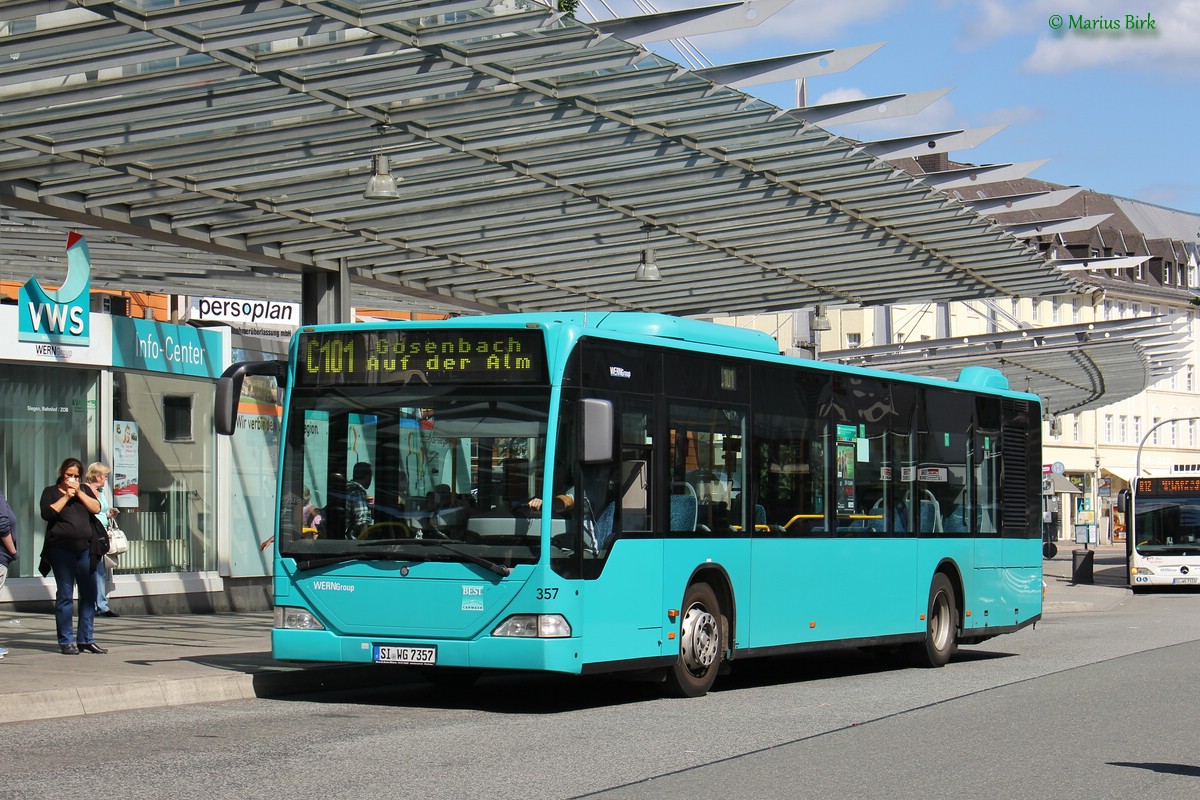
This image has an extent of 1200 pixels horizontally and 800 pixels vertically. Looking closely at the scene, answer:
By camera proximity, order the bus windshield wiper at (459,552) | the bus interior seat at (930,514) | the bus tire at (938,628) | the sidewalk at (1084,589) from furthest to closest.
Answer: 1. the sidewalk at (1084,589)
2. the bus tire at (938,628)
3. the bus interior seat at (930,514)
4. the bus windshield wiper at (459,552)

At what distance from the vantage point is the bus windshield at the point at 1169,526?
40781 mm

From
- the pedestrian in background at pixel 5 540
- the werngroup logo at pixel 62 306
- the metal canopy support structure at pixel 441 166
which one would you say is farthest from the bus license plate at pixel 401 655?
the werngroup logo at pixel 62 306

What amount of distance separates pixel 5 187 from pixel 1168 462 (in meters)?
84.4

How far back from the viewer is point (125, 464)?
71.9 ft

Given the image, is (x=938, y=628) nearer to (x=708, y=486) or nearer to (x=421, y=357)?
(x=708, y=486)

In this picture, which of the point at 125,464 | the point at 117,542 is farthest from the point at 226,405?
the point at 125,464

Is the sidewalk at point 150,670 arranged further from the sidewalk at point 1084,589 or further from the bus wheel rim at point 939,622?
the sidewalk at point 1084,589

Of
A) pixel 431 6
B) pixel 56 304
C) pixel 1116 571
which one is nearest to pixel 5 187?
pixel 56 304

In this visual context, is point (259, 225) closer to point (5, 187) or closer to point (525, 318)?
point (5, 187)

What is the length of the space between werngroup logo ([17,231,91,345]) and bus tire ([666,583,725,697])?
→ 9.32 metres

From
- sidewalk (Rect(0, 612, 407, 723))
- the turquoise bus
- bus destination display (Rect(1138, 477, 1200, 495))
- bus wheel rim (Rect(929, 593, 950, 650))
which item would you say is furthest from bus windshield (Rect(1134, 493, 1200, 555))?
the turquoise bus

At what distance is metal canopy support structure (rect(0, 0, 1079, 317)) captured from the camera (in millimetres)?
13977

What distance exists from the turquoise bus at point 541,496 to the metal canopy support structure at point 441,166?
2586mm

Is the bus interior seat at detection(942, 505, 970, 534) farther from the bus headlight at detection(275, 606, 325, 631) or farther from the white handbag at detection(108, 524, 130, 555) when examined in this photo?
the white handbag at detection(108, 524, 130, 555)
